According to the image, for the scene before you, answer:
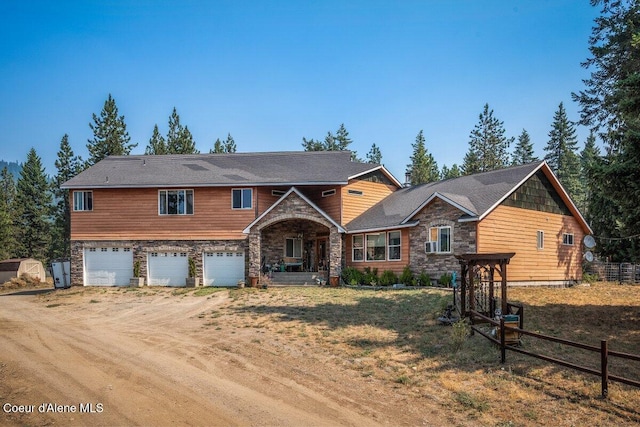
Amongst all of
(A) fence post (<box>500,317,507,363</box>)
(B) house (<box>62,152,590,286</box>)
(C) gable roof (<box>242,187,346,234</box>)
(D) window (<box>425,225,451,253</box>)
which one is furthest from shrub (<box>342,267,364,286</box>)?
(A) fence post (<box>500,317,507,363</box>)

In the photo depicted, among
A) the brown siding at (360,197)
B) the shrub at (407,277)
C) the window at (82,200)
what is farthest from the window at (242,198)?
the shrub at (407,277)

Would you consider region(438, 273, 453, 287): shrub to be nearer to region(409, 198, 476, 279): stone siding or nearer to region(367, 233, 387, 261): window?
region(409, 198, 476, 279): stone siding

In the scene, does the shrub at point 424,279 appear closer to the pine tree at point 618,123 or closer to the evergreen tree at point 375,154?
the pine tree at point 618,123

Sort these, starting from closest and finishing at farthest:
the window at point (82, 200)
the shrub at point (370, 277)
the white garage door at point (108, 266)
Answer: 1. the shrub at point (370, 277)
2. the white garage door at point (108, 266)
3. the window at point (82, 200)

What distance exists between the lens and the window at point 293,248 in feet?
99.3

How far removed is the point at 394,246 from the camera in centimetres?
2561

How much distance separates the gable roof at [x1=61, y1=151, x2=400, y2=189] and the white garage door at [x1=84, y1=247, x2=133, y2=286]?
4108mm

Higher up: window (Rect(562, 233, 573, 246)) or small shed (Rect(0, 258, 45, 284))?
window (Rect(562, 233, 573, 246))

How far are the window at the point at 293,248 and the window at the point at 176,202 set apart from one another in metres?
6.60

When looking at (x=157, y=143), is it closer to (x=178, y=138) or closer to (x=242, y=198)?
(x=178, y=138)

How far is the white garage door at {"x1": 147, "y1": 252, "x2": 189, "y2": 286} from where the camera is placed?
2822 cm

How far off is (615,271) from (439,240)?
16.0 m

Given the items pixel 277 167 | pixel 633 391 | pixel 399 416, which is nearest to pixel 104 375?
pixel 399 416

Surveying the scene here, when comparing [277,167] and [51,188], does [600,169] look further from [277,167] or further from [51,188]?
[51,188]
